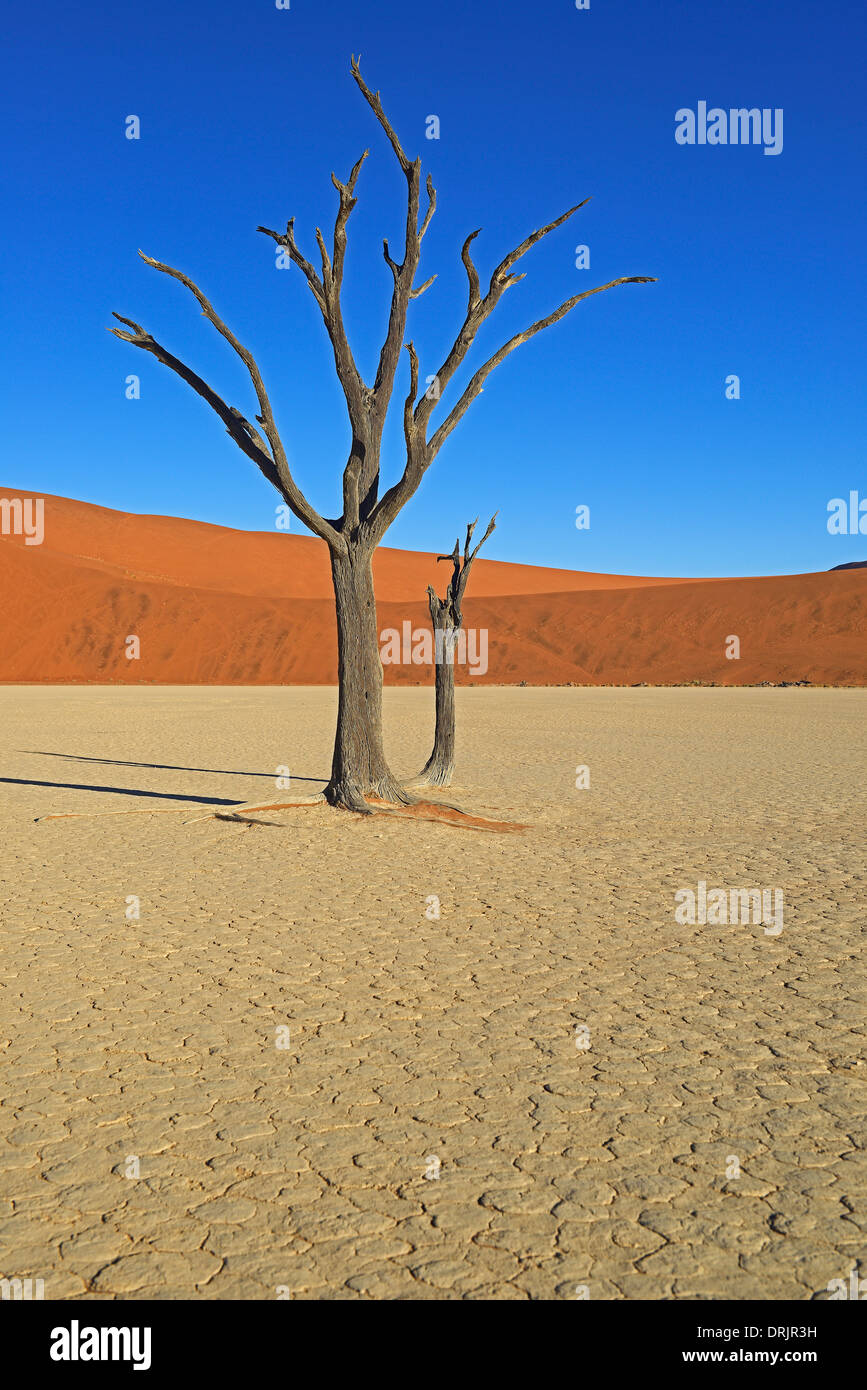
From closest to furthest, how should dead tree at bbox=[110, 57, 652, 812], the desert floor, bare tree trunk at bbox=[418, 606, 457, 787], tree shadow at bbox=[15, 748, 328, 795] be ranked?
the desert floor, dead tree at bbox=[110, 57, 652, 812], bare tree trunk at bbox=[418, 606, 457, 787], tree shadow at bbox=[15, 748, 328, 795]

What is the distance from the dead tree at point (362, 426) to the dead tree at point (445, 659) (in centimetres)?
252

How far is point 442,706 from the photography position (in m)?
15.0

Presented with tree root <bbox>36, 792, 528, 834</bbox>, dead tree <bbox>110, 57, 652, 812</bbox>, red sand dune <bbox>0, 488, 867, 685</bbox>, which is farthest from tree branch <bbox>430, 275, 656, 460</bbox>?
red sand dune <bbox>0, 488, 867, 685</bbox>

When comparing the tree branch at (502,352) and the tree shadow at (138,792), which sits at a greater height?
the tree branch at (502,352)

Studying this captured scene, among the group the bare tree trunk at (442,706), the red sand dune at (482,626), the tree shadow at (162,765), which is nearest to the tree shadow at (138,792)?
the tree shadow at (162,765)

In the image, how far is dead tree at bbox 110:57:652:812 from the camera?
11.5 meters

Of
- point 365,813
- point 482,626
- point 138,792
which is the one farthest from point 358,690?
point 482,626

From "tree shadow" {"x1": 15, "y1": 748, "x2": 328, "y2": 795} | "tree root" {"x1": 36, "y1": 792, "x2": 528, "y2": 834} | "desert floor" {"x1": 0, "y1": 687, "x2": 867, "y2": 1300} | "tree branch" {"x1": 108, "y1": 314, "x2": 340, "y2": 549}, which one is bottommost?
"desert floor" {"x1": 0, "y1": 687, "x2": 867, "y2": 1300}

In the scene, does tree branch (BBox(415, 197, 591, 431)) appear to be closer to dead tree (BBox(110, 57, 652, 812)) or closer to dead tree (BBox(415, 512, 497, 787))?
dead tree (BBox(110, 57, 652, 812))

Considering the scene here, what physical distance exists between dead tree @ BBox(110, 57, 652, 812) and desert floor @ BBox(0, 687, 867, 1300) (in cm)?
125

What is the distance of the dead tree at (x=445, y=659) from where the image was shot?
14750mm

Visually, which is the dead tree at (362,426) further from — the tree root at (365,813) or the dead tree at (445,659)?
the dead tree at (445,659)
